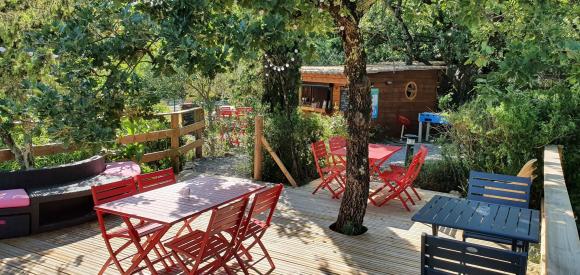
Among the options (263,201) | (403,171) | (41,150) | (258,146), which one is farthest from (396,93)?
(263,201)

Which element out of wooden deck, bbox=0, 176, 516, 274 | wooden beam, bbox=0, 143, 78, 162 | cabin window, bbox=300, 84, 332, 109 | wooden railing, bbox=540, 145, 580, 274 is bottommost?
wooden deck, bbox=0, 176, 516, 274

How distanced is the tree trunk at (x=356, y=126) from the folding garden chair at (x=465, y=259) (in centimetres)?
222

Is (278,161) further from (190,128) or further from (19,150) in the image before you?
(19,150)

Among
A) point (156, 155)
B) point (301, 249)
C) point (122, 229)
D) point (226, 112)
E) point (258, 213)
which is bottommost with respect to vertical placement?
point (301, 249)

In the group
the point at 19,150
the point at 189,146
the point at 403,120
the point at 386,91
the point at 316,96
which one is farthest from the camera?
the point at 316,96

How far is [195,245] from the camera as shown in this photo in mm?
3908

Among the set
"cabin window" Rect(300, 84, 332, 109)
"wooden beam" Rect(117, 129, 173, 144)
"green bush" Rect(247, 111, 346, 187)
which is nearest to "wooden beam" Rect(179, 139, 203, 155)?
"wooden beam" Rect(117, 129, 173, 144)

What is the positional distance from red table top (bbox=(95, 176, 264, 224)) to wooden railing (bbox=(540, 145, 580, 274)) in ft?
8.28

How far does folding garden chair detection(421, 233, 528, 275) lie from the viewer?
106 inches

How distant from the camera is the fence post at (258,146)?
7.99 metres

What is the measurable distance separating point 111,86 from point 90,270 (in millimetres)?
1759

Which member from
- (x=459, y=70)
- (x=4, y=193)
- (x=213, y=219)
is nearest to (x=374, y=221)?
(x=213, y=219)

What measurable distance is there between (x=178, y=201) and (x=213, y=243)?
49 cm

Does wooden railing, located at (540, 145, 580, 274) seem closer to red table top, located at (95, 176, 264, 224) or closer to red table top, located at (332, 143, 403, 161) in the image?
red table top, located at (95, 176, 264, 224)
